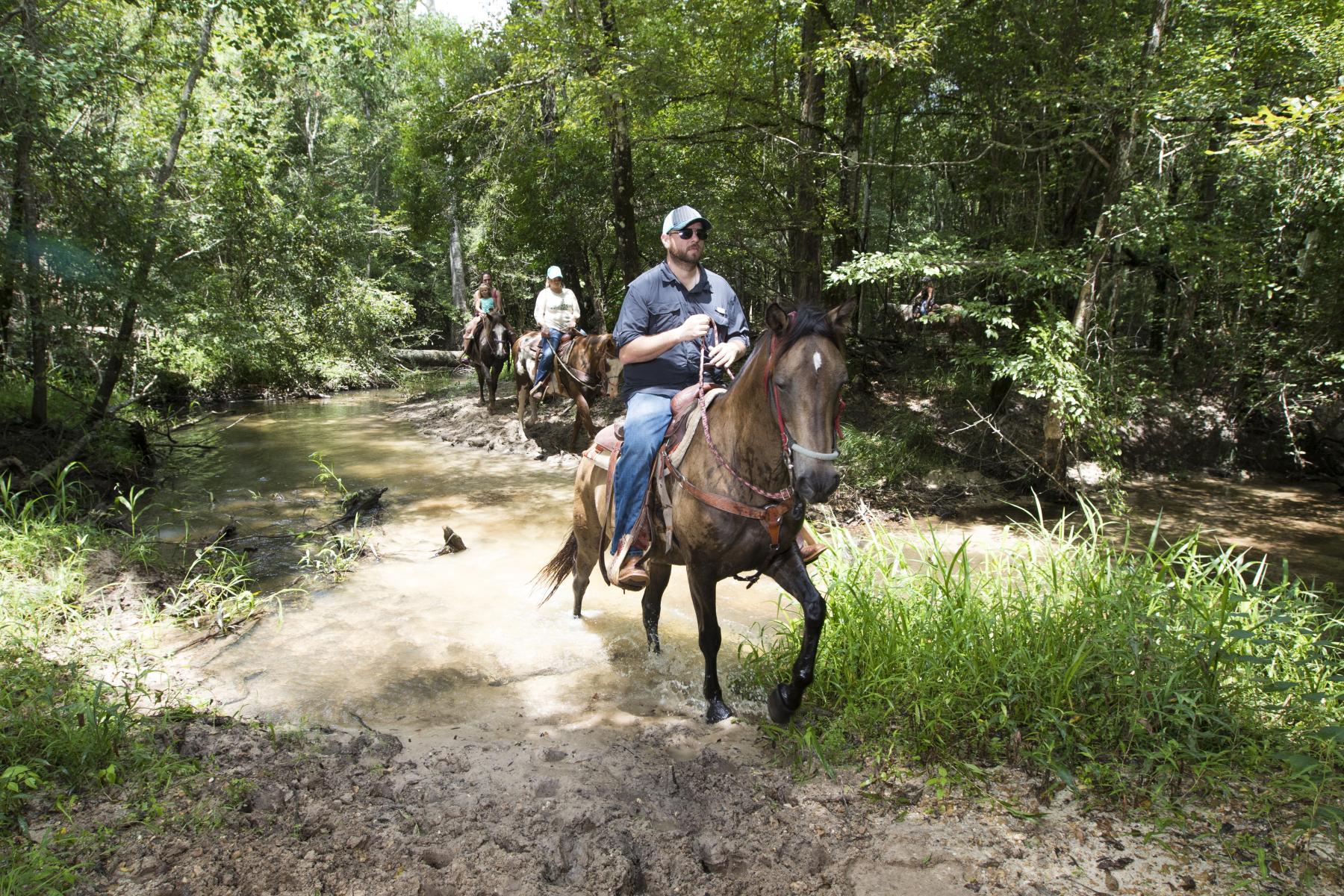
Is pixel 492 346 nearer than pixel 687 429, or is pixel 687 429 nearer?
pixel 687 429

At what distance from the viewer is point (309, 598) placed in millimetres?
5695

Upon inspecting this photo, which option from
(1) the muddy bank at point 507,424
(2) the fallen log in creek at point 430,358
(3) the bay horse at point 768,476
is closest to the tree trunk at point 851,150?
(1) the muddy bank at point 507,424

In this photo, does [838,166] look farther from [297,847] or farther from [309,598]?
[297,847]

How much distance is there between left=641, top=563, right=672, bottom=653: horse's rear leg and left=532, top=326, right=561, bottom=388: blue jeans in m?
7.40

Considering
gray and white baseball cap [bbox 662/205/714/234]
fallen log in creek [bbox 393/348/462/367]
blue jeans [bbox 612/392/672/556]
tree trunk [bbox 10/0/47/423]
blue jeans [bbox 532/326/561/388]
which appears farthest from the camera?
fallen log in creek [bbox 393/348/462/367]

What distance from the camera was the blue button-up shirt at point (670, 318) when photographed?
3918 mm

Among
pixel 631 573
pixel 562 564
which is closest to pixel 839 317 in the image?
pixel 631 573

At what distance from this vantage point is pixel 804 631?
3.61 meters

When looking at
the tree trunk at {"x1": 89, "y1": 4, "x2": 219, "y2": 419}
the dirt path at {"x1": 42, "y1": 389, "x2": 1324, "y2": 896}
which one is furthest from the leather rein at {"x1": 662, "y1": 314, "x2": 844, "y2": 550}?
the tree trunk at {"x1": 89, "y1": 4, "x2": 219, "y2": 419}

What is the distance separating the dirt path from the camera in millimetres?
2480

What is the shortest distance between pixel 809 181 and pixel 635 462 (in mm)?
7945

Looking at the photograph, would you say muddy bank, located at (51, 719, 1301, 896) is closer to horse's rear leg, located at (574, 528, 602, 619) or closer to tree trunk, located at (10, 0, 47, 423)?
horse's rear leg, located at (574, 528, 602, 619)

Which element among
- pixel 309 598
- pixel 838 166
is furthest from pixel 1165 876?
pixel 838 166

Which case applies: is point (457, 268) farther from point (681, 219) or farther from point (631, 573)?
point (631, 573)
